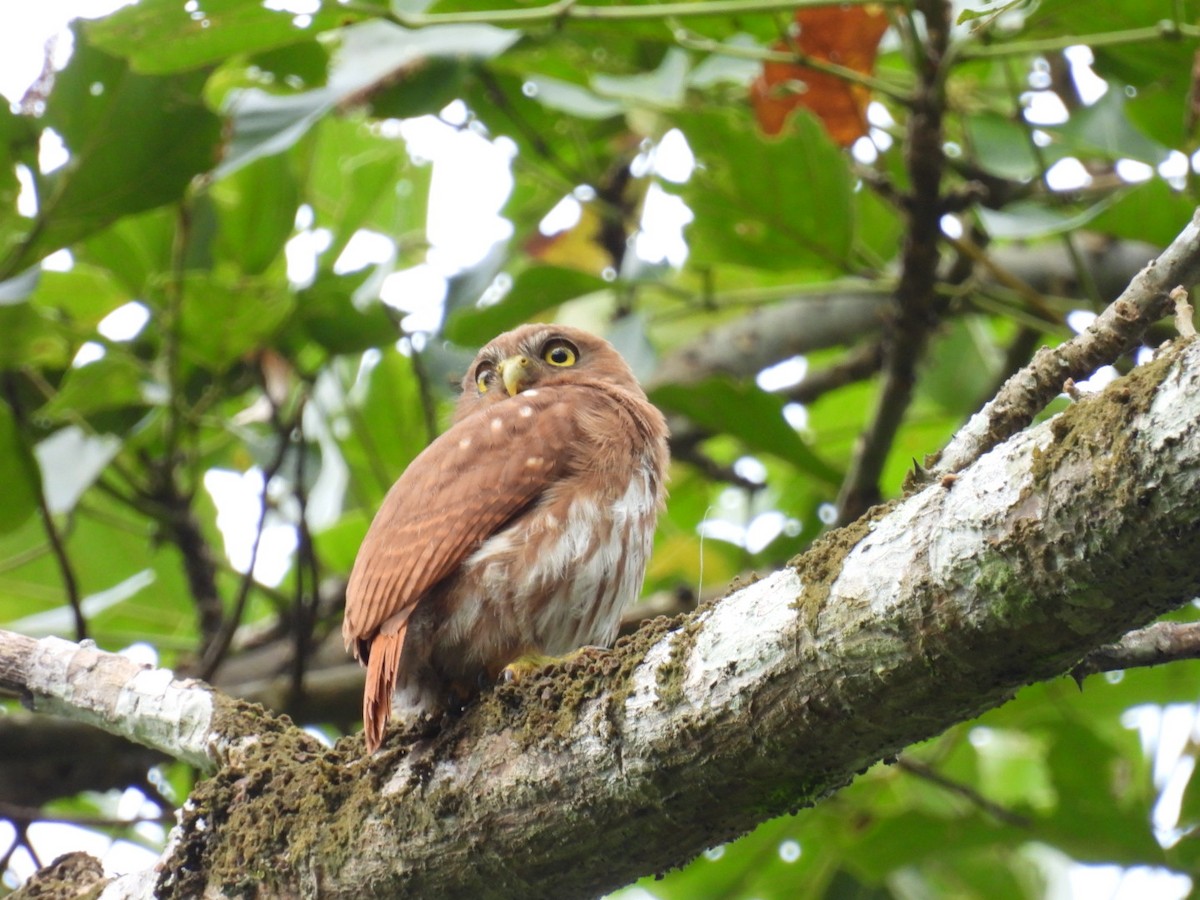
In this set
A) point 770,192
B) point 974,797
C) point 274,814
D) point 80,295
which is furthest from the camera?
point 80,295

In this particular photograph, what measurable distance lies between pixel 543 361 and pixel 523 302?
0.27 meters

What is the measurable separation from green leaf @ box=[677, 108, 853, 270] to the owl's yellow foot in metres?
1.83

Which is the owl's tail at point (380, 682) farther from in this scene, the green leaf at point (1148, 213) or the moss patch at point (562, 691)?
the green leaf at point (1148, 213)

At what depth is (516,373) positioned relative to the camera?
4.88 meters

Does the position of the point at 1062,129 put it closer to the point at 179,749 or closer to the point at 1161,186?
the point at 1161,186

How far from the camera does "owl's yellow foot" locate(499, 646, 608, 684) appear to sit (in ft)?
8.89

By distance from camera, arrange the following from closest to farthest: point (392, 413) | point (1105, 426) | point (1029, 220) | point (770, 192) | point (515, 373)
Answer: point (1105, 426) < point (1029, 220) < point (770, 192) < point (515, 373) < point (392, 413)

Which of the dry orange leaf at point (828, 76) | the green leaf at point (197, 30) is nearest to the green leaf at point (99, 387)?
the green leaf at point (197, 30)

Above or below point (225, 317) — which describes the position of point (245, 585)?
below

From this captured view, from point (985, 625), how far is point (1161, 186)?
9.02 feet

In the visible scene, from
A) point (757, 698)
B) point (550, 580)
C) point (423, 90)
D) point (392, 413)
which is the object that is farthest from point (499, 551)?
point (392, 413)

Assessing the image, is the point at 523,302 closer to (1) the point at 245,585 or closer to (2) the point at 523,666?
(1) the point at 245,585

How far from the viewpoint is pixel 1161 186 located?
13.6 ft

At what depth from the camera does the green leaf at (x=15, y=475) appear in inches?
173
